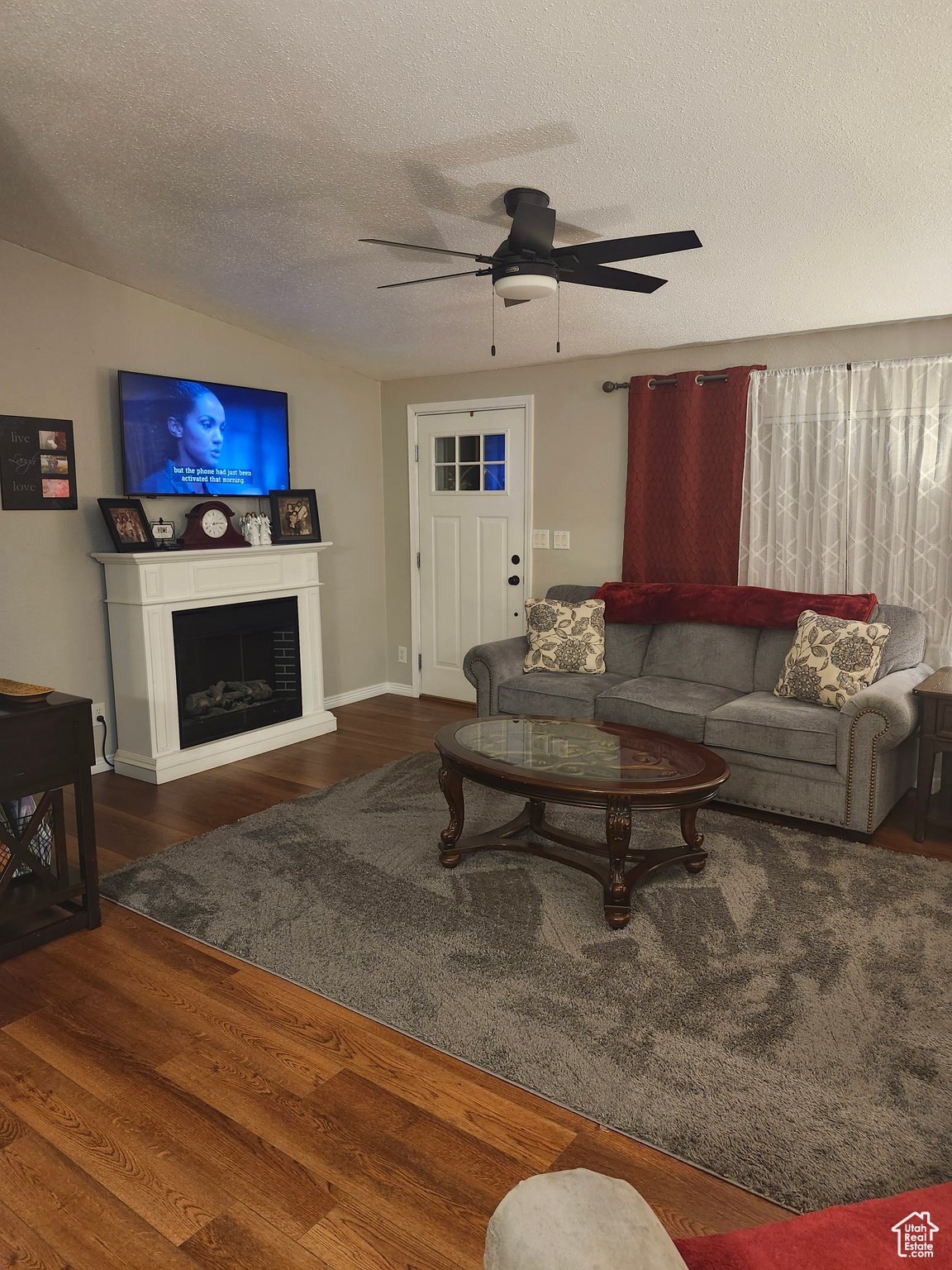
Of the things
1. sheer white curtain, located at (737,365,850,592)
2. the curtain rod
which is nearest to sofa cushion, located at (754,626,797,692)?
sheer white curtain, located at (737,365,850,592)

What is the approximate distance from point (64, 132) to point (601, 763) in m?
2.95

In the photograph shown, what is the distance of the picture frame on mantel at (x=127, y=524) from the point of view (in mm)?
4168

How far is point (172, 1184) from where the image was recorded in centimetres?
170

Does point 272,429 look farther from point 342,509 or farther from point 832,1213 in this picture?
point 832,1213

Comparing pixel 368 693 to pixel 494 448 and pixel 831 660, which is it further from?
pixel 831 660

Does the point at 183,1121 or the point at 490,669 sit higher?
the point at 490,669

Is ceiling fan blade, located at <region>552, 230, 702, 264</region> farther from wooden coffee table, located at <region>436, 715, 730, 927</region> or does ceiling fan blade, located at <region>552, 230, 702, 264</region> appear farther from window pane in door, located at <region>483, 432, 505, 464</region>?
window pane in door, located at <region>483, 432, 505, 464</region>

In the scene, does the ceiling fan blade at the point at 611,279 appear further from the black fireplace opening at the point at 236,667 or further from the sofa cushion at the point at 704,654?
the black fireplace opening at the point at 236,667

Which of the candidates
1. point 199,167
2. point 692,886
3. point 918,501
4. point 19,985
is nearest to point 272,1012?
point 19,985

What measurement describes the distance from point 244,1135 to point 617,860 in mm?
1417

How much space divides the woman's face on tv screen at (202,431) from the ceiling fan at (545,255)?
228 cm

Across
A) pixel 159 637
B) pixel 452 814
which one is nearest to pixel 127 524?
pixel 159 637

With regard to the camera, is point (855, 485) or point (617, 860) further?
point (855, 485)

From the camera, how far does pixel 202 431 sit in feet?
15.1
